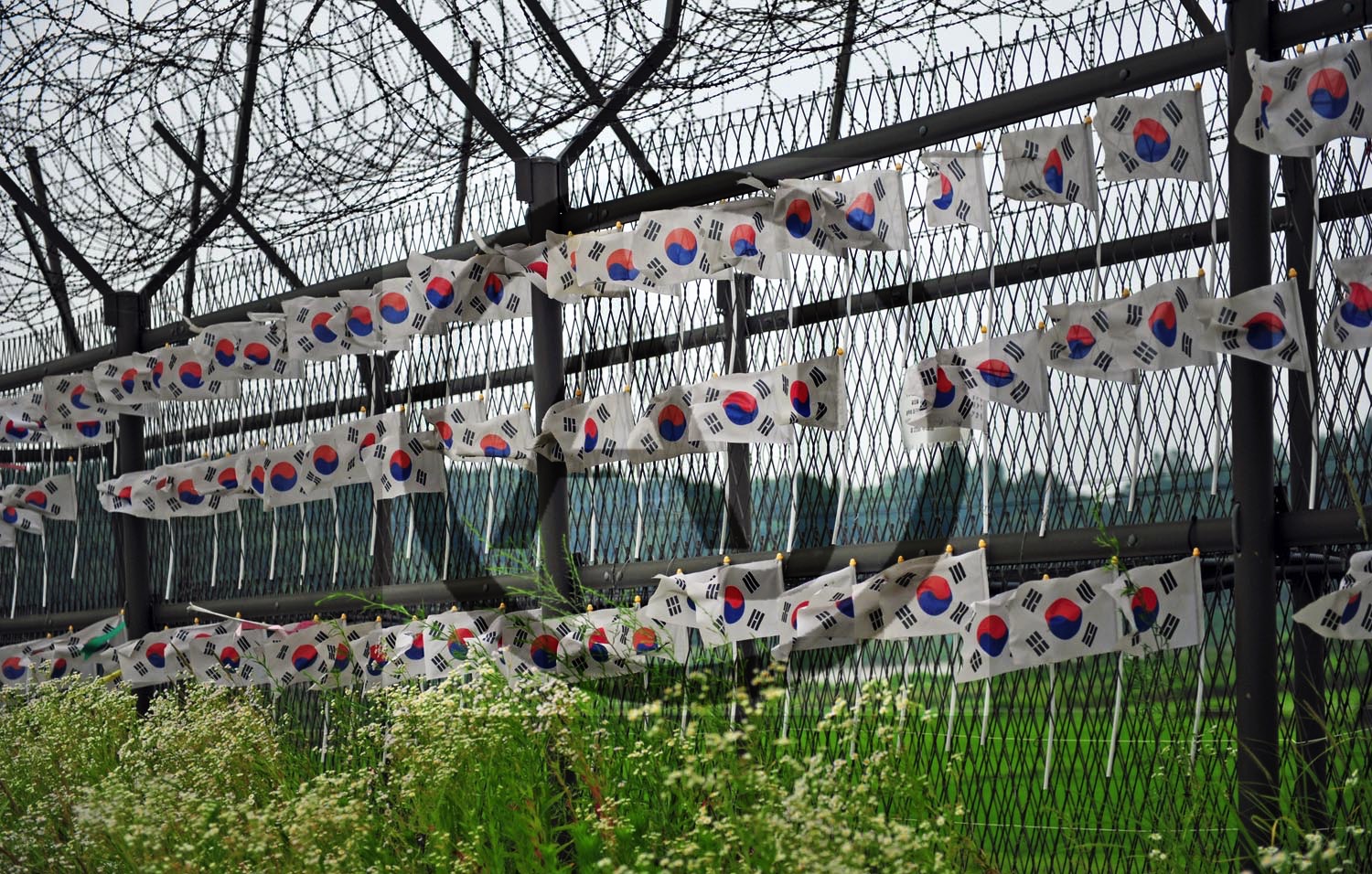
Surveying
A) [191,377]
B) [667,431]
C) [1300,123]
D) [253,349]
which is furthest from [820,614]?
[191,377]

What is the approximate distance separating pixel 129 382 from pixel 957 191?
4.49m

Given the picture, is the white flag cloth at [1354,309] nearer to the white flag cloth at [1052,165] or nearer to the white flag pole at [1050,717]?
the white flag cloth at [1052,165]

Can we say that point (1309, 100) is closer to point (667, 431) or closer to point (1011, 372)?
point (1011, 372)

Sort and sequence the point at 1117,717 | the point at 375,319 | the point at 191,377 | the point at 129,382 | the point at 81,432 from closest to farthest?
the point at 1117,717
the point at 375,319
the point at 191,377
the point at 129,382
the point at 81,432

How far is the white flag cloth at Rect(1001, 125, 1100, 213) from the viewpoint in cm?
368

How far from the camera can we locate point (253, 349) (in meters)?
6.11

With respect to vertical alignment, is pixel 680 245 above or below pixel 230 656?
above

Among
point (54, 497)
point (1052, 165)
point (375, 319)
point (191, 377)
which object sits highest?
point (1052, 165)

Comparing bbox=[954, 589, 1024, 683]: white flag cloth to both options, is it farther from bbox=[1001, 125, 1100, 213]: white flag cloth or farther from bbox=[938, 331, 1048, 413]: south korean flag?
bbox=[1001, 125, 1100, 213]: white flag cloth

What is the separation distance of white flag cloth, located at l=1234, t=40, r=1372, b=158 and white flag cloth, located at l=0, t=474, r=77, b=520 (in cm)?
641

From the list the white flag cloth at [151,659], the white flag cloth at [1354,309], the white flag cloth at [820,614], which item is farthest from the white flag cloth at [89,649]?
the white flag cloth at [1354,309]

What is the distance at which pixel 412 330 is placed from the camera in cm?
536

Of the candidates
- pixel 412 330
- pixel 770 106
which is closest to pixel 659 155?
pixel 770 106

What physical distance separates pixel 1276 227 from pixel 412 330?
309 cm
